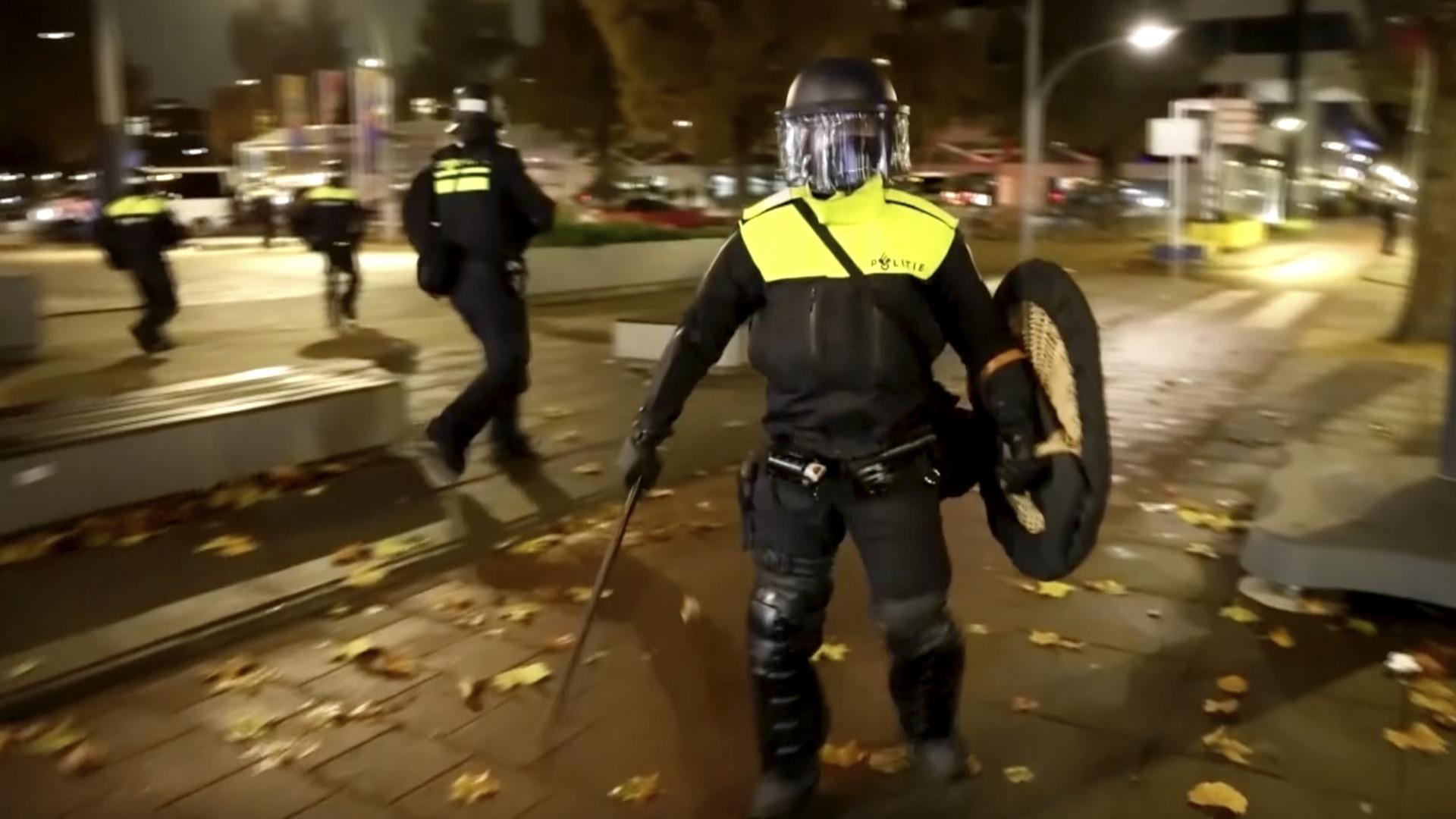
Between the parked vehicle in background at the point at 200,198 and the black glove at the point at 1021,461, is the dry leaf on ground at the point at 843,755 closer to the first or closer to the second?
the black glove at the point at 1021,461

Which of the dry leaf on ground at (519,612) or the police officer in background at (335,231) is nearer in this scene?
the dry leaf on ground at (519,612)

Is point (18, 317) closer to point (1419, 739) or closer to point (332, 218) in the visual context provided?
point (332, 218)

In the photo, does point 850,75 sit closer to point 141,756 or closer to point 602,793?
point 602,793

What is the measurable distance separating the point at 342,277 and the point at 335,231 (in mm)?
1203

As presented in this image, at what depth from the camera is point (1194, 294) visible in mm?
21062

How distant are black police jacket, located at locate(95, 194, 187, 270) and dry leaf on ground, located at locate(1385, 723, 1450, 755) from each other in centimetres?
1081

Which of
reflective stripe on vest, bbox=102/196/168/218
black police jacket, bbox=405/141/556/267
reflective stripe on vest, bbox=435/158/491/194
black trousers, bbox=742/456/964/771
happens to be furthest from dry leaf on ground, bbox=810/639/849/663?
reflective stripe on vest, bbox=102/196/168/218

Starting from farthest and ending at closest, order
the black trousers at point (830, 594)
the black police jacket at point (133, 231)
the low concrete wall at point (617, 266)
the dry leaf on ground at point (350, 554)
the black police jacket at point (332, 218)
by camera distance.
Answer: the low concrete wall at point (617, 266), the black police jacket at point (332, 218), the black police jacket at point (133, 231), the dry leaf on ground at point (350, 554), the black trousers at point (830, 594)

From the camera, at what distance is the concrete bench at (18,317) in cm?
1219

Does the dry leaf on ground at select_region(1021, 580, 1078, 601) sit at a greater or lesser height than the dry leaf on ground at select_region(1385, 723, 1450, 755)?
lesser

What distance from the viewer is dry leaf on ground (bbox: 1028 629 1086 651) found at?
16.2 feet

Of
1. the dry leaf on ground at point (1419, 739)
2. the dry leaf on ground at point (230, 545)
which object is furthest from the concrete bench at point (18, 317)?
the dry leaf on ground at point (1419, 739)

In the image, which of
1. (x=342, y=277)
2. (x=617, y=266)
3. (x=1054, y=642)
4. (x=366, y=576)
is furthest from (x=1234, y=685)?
(x=617, y=266)

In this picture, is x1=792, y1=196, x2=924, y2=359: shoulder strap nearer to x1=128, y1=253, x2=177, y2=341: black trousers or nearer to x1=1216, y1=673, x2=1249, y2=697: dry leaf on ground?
x1=1216, y1=673, x2=1249, y2=697: dry leaf on ground
